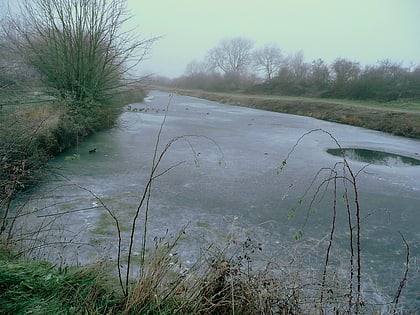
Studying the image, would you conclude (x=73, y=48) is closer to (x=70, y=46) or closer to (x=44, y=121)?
(x=70, y=46)

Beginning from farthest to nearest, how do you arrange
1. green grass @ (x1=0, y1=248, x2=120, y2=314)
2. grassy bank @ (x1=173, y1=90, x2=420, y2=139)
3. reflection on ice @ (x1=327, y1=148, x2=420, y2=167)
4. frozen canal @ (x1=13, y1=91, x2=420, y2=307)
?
grassy bank @ (x1=173, y1=90, x2=420, y2=139)
reflection on ice @ (x1=327, y1=148, x2=420, y2=167)
frozen canal @ (x1=13, y1=91, x2=420, y2=307)
green grass @ (x1=0, y1=248, x2=120, y2=314)

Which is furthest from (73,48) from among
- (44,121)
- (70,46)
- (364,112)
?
(364,112)

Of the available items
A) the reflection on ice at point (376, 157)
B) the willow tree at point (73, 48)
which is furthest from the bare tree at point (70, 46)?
the reflection on ice at point (376, 157)

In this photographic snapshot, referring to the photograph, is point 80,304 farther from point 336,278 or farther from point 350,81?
point 350,81

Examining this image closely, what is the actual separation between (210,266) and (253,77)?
138ft

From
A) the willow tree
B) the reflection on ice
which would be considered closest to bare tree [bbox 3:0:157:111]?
the willow tree

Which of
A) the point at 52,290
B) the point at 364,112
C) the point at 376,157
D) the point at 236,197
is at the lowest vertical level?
the point at 236,197

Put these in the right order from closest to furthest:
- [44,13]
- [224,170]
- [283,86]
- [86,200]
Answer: [86,200] → [224,170] → [44,13] → [283,86]

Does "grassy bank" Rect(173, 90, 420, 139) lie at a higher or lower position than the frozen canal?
higher

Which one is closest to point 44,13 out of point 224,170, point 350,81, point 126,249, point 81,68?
point 81,68

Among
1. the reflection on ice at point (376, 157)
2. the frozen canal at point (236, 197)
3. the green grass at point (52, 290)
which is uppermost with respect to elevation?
the green grass at point (52, 290)

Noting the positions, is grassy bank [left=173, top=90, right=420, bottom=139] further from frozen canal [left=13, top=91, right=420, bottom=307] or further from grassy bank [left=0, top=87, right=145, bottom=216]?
frozen canal [left=13, top=91, right=420, bottom=307]

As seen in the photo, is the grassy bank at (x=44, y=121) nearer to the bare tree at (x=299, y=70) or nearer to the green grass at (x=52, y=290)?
the green grass at (x=52, y=290)

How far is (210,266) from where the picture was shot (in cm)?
237
